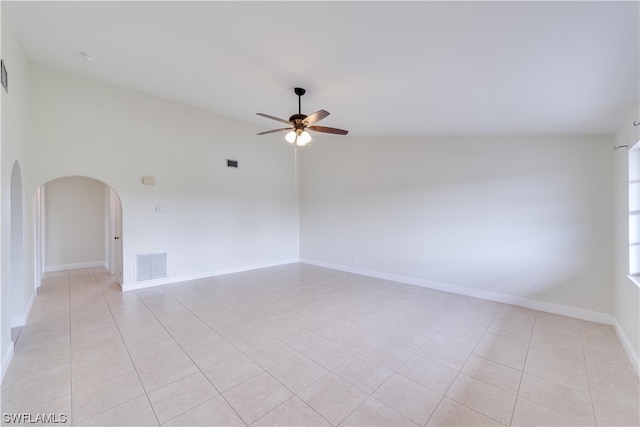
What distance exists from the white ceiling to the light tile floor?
9.20ft

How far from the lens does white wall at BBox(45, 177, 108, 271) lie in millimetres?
6586

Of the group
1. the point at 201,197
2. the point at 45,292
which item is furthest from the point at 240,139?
the point at 45,292

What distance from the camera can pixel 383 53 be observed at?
264 centimetres

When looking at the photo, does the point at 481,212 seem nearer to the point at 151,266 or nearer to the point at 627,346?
the point at 627,346

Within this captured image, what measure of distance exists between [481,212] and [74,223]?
9.41 metres

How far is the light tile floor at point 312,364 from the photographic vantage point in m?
2.11

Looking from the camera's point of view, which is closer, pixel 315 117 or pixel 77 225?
pixel 315 117

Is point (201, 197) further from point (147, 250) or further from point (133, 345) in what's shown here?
point (133, 345)

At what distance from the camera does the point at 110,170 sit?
4723mm

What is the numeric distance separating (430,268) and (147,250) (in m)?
5.55

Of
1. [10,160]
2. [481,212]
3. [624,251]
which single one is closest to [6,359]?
[10,160]

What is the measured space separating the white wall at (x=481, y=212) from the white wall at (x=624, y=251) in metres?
0.21

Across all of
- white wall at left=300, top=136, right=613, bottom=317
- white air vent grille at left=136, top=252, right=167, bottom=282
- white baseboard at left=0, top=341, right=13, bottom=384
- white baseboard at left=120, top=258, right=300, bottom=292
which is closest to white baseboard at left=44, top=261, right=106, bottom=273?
white baseboard at left=120, top=258, right=300, bottom=292

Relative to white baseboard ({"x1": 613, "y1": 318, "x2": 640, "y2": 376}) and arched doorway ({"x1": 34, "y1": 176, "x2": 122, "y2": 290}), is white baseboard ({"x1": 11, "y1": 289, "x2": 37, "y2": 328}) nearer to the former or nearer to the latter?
arched doorway ({"x1": 34, "y1": 176, "x2": 122, "y2": 290})
